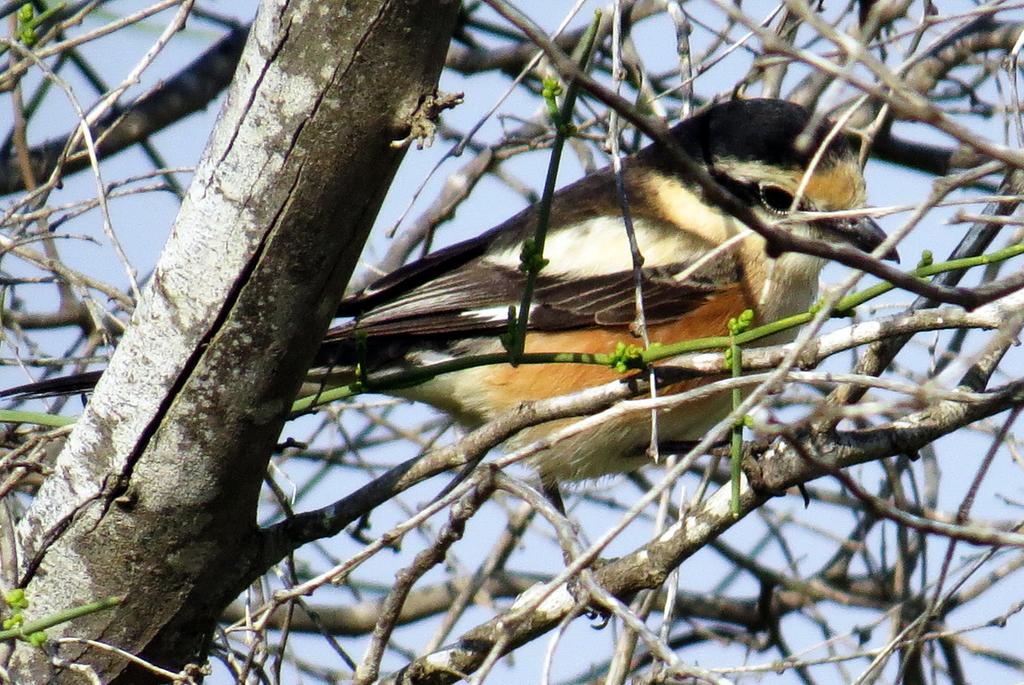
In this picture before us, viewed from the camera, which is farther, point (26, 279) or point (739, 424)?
point (26, 279)

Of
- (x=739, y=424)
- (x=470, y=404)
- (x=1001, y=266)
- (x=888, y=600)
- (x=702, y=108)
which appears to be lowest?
(x=739, y=424)

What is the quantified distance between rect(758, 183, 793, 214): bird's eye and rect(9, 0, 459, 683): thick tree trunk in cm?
228

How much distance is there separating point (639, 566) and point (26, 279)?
6.39 feet

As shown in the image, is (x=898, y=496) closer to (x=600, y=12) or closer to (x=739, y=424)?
(x=739, y=424)

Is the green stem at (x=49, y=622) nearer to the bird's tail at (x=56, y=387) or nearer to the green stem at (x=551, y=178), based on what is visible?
the green stem at (x=551, y=178)

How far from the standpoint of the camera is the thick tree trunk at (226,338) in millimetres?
2379

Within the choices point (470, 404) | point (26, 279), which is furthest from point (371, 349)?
point (26, 279)

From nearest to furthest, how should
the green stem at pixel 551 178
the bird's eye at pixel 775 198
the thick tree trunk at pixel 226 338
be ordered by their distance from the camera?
the thick tree trunk at pixel 226 338 → the green stem at pixel 551 178 → the bird's eye at pixel 775 198

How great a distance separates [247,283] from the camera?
8.23 feet

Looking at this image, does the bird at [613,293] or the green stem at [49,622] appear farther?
the bird at [613,293]

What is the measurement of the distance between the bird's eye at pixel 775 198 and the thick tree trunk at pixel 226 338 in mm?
2282


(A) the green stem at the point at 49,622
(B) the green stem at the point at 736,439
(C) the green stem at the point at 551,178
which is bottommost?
(A) the green stem at the point at 49,622

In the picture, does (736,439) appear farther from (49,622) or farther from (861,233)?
(861,233)

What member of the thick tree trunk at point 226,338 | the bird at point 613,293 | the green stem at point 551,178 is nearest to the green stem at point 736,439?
the green stem at point 551,178
